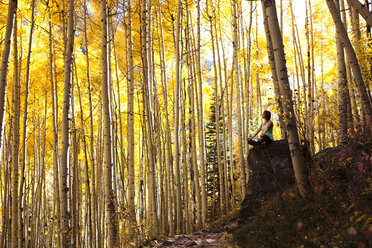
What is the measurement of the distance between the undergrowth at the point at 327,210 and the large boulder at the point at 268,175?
1.00 feet

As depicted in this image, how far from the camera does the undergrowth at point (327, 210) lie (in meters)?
2.90

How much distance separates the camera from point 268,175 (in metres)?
5.20

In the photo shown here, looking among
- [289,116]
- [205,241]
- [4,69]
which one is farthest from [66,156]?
[289,116]

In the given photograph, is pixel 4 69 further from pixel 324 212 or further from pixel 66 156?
pixel 324 212

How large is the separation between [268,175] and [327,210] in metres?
1.71

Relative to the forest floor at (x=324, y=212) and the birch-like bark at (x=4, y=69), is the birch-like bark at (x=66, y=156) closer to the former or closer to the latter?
the birch-like bark at (x=4, y=69)

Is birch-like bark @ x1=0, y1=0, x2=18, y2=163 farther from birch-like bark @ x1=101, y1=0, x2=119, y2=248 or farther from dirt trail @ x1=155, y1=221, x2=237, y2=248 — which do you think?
dirt trail @ x1=155, y1=221, x2=237, y2=248

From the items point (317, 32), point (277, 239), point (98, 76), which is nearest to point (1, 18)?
point (98, 76)

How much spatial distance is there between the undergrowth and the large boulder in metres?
0.31

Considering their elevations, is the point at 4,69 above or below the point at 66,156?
above

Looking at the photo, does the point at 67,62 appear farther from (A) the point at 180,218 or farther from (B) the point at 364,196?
(B) the point at 364,196

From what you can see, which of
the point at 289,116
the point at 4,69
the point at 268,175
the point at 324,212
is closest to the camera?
the point at 324,212

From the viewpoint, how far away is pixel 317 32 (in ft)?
43.4

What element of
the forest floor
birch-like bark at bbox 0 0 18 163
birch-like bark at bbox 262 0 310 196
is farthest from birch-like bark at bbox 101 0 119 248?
birch-like bark at bbox 262 0 310 196
